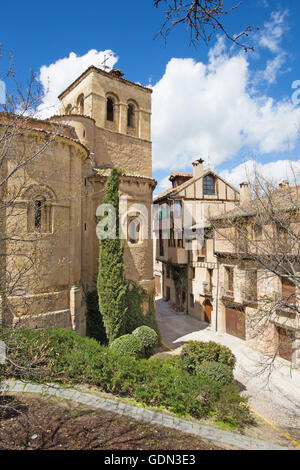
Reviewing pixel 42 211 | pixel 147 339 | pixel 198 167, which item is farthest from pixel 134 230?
pixel 198 167

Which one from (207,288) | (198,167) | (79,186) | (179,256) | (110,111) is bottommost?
(207,288)

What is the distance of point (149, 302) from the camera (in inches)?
715

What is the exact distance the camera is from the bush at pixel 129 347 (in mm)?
12836

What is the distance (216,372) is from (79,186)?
35.2 ft

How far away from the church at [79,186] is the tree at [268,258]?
6055 millimetres

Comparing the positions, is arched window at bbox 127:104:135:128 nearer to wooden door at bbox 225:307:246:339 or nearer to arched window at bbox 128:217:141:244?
arched window at bbox 128:217:141:244

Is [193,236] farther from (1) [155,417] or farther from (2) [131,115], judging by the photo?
(1) [155,417]

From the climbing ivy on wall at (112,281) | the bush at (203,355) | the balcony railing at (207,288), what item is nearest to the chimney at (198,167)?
the balcony railing at (207,288)

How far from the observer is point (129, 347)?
42.7 feet
